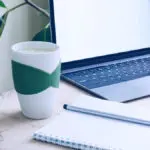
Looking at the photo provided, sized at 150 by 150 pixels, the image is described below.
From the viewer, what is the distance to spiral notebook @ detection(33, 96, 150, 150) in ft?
1.69

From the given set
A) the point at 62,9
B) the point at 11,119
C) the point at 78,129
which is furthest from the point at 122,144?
the point at 62,9

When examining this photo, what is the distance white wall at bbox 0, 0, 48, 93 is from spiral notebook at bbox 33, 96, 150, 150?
276mm

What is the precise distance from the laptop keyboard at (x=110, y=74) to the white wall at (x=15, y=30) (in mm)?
151

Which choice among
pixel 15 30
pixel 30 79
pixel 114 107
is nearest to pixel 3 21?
pixel 15 30

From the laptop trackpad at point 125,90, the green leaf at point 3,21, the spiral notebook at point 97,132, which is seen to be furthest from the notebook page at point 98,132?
the green leaf at point 3,21

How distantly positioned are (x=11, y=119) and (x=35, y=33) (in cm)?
33

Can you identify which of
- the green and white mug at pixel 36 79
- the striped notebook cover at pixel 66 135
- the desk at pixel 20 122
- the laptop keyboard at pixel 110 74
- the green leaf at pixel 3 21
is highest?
the green leaf at pixel 3 21

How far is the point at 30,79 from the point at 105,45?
1.17ft

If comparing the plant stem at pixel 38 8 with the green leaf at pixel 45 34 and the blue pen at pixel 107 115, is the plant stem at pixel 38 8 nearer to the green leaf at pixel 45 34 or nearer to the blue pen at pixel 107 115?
the green leaf at pixel 45 34

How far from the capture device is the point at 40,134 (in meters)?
0.54

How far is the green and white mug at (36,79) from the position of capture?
1.93 ft

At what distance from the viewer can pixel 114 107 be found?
0.64 meters

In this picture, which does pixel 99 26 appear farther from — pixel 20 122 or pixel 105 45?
pixel 20 122

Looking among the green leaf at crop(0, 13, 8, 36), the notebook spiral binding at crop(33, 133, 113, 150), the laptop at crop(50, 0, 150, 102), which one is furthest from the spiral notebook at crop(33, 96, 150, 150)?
the green leaf at crop(0, 13, 8, 36)
